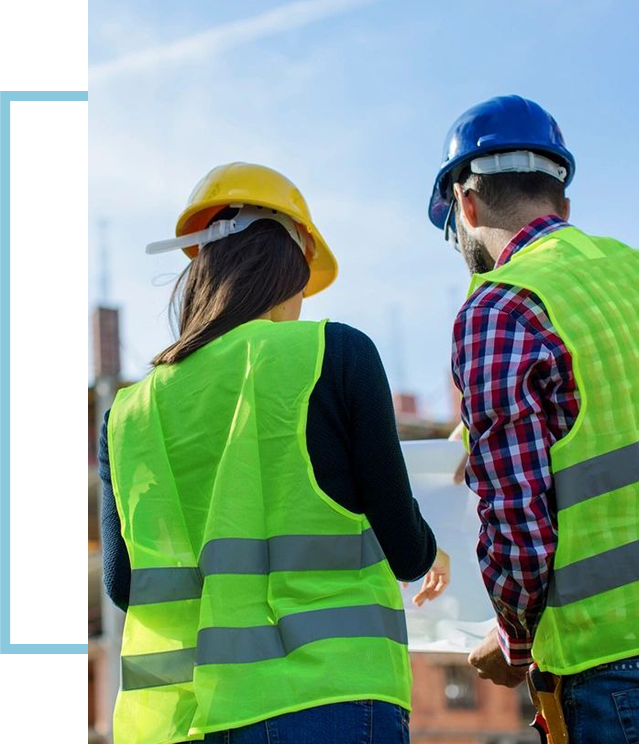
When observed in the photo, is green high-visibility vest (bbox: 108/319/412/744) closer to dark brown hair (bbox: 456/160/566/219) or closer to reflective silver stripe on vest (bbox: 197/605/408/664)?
reflective silver stripe on vest (bbox: 197/605/408/664)

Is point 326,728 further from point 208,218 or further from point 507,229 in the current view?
point 208,218

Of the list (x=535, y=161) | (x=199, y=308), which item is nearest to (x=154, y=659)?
(x=199, y=308)

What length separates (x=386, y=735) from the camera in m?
2.11

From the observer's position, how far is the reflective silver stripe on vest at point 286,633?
7.07ft

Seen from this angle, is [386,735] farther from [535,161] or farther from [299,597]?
[535,161]

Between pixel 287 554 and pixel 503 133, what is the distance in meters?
1.54

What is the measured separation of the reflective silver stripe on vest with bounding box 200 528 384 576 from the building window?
819 inches

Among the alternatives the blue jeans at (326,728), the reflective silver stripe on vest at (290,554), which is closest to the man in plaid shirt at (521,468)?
the reflective silver stripe on vest at (290,554)

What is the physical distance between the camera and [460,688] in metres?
22.3

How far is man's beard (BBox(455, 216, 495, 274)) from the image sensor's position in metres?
3.09

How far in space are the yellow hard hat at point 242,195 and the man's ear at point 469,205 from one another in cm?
45

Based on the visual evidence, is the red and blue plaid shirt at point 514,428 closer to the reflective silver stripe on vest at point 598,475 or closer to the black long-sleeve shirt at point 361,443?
the reflective silver stripe on vest at point 598,475

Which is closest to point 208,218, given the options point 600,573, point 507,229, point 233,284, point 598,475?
point 233,284

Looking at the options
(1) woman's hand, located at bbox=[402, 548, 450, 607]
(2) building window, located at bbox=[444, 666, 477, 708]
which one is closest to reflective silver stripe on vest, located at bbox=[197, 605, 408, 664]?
(1) woman's hand, located at bbox=[402, 548, 450, 607]
